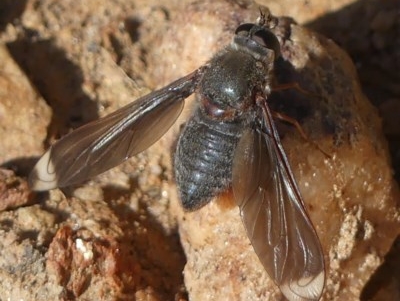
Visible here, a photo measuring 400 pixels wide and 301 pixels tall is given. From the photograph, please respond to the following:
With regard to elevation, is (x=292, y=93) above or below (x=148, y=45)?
above

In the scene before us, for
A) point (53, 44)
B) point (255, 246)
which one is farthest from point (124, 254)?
point (53, 44)

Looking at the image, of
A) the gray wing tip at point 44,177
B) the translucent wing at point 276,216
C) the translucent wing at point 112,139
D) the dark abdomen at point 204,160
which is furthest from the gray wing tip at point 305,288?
the gray wing tip at point 44,177

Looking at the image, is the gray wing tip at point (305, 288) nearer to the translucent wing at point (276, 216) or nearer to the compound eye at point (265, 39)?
the translucent wing at point (276, 216)

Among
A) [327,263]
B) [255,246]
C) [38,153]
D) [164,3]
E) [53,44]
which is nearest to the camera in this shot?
[255,246]

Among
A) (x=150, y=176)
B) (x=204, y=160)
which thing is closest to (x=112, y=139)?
(x=150, y=176)

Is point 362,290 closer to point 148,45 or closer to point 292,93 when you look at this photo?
point 292,93

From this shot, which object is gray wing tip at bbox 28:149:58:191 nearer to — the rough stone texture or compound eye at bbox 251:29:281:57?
the rough stone texture
